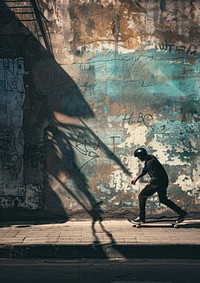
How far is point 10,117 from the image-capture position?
34.0 feet

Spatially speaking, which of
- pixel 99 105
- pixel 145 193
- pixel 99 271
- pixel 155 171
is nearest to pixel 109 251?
pixel 99 271

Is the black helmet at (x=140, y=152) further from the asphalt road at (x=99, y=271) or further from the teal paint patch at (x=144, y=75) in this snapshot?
the asphalt road at (x=99, y=271)

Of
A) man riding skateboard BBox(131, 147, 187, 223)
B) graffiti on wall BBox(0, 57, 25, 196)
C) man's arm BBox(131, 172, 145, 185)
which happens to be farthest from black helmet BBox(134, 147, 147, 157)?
graffiti on wall BBox(0, 57, 25, 196)

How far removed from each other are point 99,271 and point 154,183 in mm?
2805

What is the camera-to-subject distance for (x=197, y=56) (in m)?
10.4

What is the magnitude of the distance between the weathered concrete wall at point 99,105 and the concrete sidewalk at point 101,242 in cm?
107

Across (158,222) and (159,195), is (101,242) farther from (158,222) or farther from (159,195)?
(158,222)

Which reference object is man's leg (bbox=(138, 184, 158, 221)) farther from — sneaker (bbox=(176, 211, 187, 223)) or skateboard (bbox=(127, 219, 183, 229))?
sneaker (bbox=(176, 211, 187, 223))

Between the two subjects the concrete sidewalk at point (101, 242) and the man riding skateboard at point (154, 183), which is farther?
the man riding skateboard at point (154, 183)

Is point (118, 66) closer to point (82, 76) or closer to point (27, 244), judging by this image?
point (82, 76)

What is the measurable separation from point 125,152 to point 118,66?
1778 millimetres

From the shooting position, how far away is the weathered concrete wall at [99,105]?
33.9 ft

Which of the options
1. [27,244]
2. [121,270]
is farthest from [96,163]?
[121,270]

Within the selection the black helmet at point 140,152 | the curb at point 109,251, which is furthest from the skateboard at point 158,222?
the curb at point 109,251
